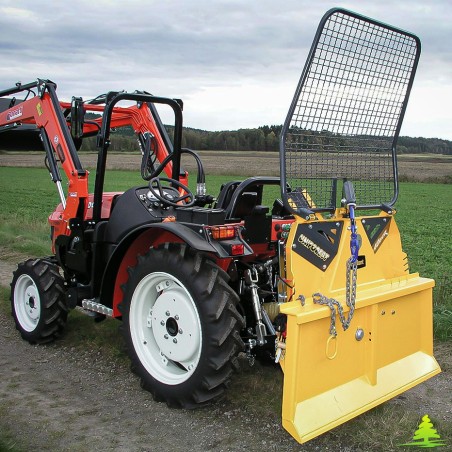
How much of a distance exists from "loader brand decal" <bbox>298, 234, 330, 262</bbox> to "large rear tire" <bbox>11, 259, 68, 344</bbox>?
2.46m

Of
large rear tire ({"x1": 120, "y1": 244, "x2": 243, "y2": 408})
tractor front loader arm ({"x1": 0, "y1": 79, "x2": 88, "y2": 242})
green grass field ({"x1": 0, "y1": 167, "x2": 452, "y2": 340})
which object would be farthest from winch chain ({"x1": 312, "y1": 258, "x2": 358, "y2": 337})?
tractor front loader arm ({"x1": 0, "y1": 79, "x2": 88, "y2": 242})

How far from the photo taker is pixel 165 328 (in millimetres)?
3846

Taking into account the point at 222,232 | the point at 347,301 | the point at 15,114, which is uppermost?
the point at 15,114

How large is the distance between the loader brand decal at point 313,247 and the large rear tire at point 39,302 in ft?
8.08

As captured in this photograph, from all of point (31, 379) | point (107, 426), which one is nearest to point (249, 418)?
point (107, 426)

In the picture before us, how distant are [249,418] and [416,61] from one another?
2710 mm

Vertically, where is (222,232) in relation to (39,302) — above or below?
above

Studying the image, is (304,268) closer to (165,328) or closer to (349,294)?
(349,294)

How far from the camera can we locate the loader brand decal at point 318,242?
11.3 feet

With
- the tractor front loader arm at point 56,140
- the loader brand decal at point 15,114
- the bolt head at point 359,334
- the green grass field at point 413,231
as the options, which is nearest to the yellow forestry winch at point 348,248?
the bolt head at point 359,334

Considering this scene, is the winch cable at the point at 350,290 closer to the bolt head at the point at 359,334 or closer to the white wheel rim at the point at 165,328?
the bolt head at the point at 359,334

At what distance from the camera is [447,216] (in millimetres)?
18812

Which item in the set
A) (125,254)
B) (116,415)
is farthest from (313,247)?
(116,415)

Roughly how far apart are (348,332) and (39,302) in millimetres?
2812
